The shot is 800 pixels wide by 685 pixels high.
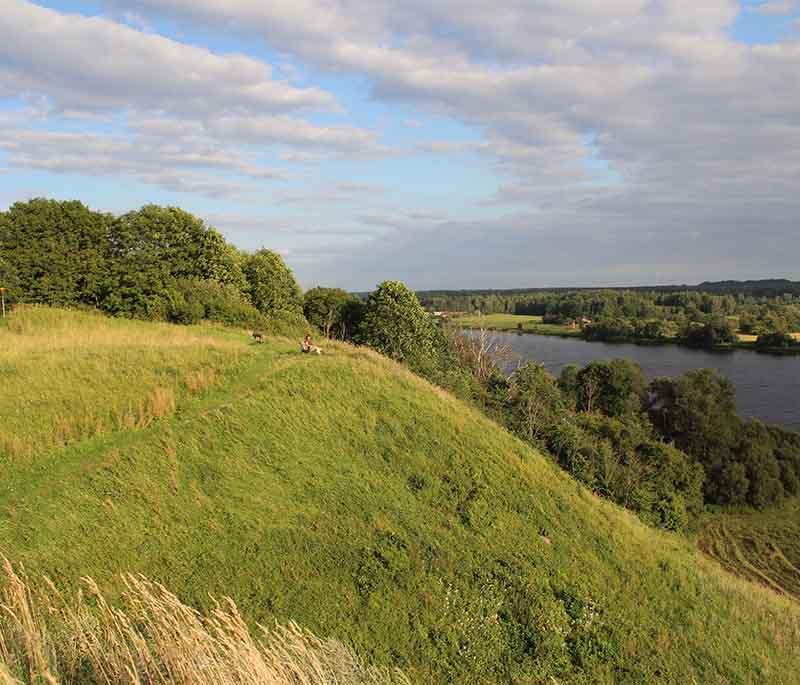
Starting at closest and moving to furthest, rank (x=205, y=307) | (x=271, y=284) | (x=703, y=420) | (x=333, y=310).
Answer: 1. (x=205, y=307)
2. (x=271, y=284)
3. (x=703, y=420)
4. (x=333, y=310)

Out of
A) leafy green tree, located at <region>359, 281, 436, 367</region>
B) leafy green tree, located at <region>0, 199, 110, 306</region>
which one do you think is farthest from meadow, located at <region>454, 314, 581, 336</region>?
leafy green tree, located at <region>0, 199, 110, 306</region>

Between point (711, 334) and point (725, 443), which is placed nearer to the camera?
point (725, 443)

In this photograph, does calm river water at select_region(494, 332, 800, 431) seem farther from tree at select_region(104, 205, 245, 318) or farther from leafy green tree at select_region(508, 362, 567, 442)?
tree at select_region(104, 205, 245, 318)

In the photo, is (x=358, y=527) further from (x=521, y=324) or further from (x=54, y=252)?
(x=521, y=324)

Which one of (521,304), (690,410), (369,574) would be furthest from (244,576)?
(521,304)

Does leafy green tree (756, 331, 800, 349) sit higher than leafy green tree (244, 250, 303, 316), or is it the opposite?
leafy green tree (244, 250, 303, 316)

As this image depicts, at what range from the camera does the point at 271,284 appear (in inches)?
1678

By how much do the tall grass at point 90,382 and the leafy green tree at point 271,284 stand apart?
21672mm

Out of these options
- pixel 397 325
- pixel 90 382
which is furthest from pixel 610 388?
pixel 90 382

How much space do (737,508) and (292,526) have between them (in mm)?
40994

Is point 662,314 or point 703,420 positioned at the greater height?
point 662,314

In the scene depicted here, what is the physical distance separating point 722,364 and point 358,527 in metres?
93.0

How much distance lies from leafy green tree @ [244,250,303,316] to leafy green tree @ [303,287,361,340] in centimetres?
185

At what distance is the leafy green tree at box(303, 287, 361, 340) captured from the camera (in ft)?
146
